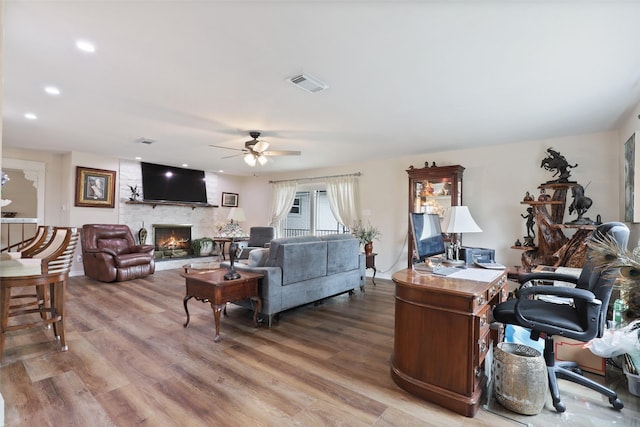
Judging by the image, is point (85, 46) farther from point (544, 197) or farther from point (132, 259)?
point (544, 197)

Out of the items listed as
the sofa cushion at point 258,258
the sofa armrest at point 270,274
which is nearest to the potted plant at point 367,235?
the sofa cushion at point 258,258

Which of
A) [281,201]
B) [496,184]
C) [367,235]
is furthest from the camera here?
[281,201]

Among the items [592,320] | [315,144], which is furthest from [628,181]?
[315,144]

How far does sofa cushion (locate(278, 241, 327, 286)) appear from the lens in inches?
133

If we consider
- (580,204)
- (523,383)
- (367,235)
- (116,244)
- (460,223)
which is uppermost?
(580,204)

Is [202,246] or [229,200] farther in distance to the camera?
[229,200]

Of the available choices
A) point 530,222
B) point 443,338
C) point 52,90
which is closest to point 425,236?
point 443,338

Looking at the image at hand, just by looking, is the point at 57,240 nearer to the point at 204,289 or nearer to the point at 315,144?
the point at 204,289

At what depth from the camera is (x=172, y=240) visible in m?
7.21

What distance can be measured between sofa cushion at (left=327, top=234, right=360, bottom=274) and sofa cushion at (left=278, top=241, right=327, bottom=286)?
121 mm

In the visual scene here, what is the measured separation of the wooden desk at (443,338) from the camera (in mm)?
1803

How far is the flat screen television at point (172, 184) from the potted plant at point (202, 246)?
99 cm

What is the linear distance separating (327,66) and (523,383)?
2570mm

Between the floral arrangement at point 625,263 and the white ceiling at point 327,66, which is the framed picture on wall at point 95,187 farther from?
the floral arrangement at point 625,263
